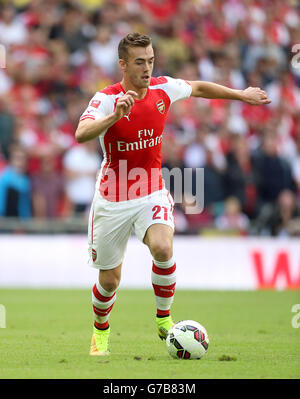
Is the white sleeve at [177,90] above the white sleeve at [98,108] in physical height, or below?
above

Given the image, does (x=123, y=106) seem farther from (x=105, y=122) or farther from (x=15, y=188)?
(x=15, y=188)

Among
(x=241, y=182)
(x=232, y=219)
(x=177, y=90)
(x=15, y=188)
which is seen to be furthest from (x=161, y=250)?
(x=241, y=182)

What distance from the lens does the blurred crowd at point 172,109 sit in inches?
612

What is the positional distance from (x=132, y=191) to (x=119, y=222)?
0.31 meters

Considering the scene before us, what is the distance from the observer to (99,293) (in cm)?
832

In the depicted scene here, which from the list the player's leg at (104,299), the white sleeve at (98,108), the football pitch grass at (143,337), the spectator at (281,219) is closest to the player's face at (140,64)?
the white sleeve at (98,108)

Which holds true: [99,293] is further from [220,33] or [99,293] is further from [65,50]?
[220,33]

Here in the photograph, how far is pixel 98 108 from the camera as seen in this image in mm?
7863

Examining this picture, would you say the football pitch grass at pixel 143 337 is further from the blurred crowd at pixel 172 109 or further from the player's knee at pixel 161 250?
the blurred crowd at pixel 172 109

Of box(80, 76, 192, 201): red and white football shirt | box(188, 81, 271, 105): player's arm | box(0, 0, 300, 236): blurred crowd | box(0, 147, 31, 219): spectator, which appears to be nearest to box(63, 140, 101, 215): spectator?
box(0, 0, 300, 236): blurred crowd

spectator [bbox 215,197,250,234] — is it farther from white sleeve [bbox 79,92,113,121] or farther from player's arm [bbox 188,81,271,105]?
white sleeve [bbox 79,92,113,121]

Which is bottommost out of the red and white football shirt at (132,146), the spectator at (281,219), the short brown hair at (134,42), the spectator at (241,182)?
the spectator at (281,219)

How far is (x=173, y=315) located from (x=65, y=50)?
A: 7.78m

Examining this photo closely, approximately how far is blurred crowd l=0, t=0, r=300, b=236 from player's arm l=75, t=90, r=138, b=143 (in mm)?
7646
